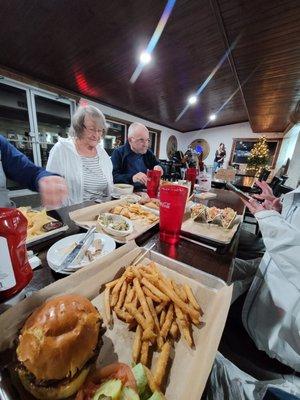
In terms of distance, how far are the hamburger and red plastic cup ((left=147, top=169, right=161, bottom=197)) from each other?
4.11 ft

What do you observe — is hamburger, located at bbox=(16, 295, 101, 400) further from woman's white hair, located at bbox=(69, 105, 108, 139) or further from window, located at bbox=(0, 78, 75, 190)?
window, located at bbox=(0, 78, 75, 190)

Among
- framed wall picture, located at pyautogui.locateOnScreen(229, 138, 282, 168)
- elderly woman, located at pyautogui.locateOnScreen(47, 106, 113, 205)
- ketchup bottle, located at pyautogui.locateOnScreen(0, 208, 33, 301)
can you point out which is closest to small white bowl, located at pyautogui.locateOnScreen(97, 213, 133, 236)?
ketchup bottle, located at pyautogui.locateOnScreen(0, 208, 33, 301)

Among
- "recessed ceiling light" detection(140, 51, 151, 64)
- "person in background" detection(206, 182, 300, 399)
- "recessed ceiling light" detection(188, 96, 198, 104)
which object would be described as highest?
"recessed ceiling light" detection(188, 96, 198, 104)

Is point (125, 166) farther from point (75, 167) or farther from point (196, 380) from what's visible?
point (196, 380)

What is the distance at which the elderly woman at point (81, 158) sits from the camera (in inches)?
70.7

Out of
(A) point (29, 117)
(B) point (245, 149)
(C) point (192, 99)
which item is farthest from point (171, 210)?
(B) point (245, 149)

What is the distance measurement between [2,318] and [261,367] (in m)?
1.10

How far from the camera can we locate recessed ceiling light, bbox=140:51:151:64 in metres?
3.83

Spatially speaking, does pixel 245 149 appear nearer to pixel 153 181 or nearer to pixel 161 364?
pixel 153 181

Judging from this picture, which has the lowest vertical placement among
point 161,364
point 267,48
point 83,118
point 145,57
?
point 161,364

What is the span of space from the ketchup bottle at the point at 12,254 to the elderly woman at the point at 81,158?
131 cm

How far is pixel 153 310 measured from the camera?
0.57m

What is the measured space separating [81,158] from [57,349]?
1.77 meters

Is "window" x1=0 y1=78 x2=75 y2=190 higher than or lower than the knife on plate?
higher
